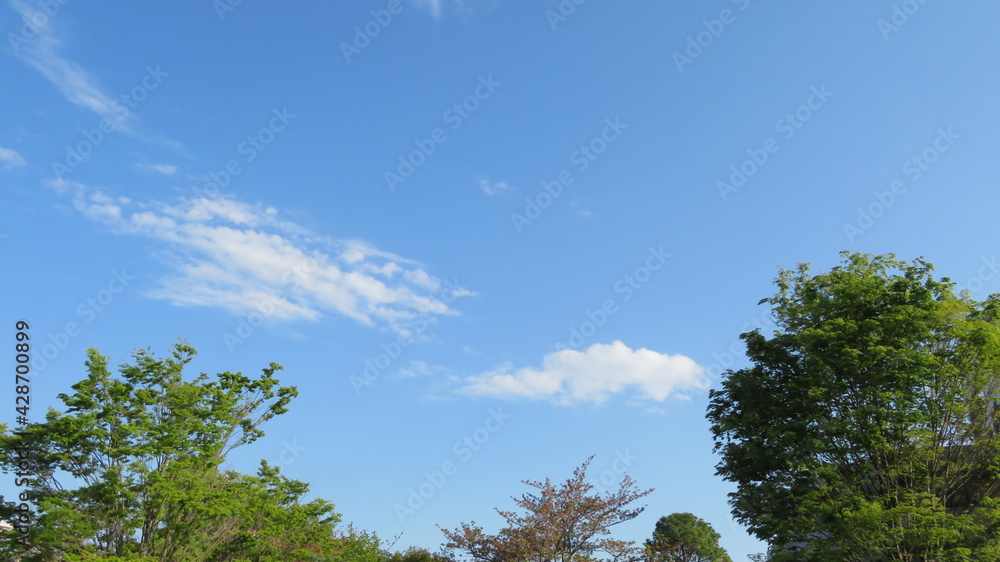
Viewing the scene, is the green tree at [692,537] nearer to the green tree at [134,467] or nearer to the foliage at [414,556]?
the foliage at [414,556]

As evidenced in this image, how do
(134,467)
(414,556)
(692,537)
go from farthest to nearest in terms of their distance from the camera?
1. (692,537)
2. (414,556)
3. (134,467)

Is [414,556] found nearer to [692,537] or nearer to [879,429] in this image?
[879,429]

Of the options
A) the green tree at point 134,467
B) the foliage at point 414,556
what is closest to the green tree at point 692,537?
the foliage at point 414,556

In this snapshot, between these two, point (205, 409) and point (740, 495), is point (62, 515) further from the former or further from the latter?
point (740, 495)

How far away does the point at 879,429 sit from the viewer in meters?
19.0

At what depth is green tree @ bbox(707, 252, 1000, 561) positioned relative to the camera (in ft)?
59.7

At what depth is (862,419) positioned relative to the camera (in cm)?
1930

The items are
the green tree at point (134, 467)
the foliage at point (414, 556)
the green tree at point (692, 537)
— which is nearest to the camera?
the green tree at point (134, 467)

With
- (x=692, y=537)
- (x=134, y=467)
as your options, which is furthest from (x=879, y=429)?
(x=692, y=537)

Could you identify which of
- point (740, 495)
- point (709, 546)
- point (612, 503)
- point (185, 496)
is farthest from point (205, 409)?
point (709, 546)

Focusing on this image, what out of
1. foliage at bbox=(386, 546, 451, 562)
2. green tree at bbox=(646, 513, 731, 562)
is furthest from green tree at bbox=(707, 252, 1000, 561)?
green tree at bbox=(646, 513, 731, 562)

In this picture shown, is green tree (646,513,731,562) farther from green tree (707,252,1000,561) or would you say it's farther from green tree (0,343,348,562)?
green tree (0,343,348,562)

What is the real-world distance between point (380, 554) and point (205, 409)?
17.6 meters

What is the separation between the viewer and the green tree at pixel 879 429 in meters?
18.2
